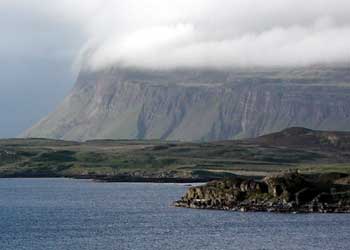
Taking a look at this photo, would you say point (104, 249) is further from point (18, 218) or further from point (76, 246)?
point (18, 218)

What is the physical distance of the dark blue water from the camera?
374 feet

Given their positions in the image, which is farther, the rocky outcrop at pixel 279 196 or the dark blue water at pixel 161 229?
the rocky outcrop at pixel 279 196

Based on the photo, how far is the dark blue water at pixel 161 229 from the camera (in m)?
114

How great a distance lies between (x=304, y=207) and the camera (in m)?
150

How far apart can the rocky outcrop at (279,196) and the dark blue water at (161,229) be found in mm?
5286

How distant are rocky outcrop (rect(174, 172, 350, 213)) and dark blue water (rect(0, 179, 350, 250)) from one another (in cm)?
529

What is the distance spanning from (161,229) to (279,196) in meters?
29.2

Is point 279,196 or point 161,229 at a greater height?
point 279,196

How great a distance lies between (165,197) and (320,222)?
69102mm

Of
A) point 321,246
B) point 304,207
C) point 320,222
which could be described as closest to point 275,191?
point 304,207

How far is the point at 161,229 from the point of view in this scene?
431ft

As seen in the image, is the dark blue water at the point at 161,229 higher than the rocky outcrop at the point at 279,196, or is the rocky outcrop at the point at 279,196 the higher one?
the rocky outcrop at the point at 279,196

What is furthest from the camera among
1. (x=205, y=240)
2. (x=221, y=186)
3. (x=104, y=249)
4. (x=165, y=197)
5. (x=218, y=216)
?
(x=165, y=197)

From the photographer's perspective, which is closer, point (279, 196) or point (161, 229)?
point (161, 229)
